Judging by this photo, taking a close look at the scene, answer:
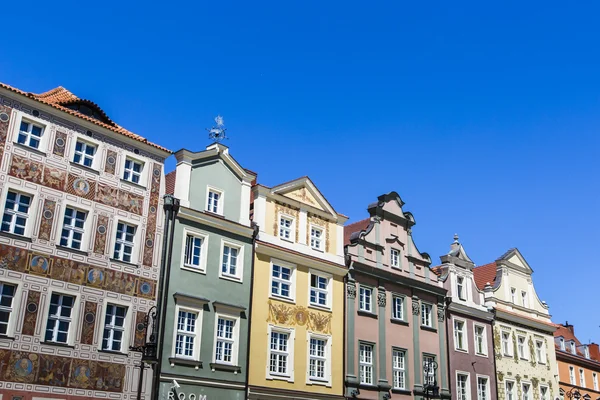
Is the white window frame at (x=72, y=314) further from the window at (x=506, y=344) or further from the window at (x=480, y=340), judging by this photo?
the window at (x=506, y=344)

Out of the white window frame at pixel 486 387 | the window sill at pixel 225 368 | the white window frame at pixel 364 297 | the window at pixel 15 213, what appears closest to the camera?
the window at pixel 15 213

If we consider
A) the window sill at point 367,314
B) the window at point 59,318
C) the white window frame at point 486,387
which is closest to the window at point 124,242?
the window at point 59,318

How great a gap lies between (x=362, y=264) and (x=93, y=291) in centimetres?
1516

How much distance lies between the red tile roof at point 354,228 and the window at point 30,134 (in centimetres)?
1815

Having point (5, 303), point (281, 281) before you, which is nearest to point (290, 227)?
point (281, 281)

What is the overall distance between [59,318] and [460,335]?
2498 centimetres

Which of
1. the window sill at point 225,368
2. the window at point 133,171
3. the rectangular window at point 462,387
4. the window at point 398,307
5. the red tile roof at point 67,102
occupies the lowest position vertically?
the window sill at point 225,368

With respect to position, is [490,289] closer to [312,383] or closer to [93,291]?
[312,383]

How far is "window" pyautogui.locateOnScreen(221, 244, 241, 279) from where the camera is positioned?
1253 inches

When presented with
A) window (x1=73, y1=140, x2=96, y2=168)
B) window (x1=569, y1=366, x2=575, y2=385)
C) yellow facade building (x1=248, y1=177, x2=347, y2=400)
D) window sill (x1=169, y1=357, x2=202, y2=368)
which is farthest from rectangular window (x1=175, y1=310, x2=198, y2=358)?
window (x1=569, y1=366, x2=575, y2=385)

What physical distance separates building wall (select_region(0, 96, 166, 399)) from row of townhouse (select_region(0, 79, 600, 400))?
0.16 feet

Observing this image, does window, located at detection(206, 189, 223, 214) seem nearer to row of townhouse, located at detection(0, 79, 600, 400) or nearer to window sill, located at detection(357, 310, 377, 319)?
row of townhouse, located at detection(0, 79, 600, 400)

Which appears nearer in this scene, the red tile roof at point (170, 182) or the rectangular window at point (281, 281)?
the red tile roof at point (170, 182)

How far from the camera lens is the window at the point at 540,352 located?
47.4 m
